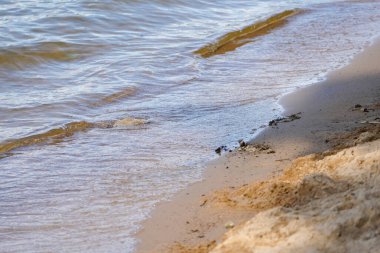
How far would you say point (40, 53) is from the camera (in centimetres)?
983

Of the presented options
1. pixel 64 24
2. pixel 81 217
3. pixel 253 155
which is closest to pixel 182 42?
pixel 64 24

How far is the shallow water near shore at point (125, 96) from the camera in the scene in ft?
15.3

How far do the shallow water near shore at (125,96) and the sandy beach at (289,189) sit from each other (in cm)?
20

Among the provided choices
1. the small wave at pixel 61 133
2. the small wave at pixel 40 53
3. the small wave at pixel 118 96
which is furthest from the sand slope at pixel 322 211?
the small wave at pixel 40 53

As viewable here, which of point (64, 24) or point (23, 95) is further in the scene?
point (64, 24)

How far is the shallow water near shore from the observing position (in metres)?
4.65

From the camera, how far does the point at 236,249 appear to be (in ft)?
11.0

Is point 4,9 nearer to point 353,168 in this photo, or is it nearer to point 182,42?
point 182,42

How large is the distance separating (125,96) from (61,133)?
1.43 meters

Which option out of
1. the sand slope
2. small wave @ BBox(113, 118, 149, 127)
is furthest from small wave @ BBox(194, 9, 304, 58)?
the sand slope

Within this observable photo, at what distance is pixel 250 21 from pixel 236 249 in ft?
30.9

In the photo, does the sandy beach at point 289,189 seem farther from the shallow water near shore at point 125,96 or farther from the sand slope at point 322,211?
the shallow water near shore at point 125,96

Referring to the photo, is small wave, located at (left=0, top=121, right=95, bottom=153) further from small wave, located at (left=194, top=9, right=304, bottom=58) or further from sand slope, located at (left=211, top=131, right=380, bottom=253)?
small wave, located at (left=194, top=9, right=304, bottom=58)

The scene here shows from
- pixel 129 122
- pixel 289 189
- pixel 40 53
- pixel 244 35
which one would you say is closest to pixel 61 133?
pixel 129 122
